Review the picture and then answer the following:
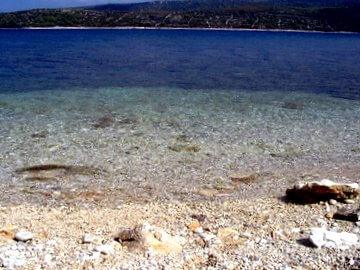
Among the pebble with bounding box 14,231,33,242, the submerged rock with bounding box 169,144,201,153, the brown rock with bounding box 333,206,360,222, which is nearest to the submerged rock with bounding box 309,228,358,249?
the brown rock with bounding box 333,206,360,222

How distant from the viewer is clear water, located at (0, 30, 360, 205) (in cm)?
1245

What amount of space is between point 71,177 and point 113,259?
5975 millimetres

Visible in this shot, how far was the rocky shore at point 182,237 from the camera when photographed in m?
7.18

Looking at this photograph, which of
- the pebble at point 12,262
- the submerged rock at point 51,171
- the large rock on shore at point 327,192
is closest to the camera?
the pebble at point 12,262

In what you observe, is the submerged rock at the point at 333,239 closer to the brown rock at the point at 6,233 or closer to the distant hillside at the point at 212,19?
the brown rock at the point at 6,233

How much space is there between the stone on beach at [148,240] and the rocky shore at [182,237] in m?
0.02

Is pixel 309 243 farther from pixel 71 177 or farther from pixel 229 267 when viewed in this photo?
pixel 71 177

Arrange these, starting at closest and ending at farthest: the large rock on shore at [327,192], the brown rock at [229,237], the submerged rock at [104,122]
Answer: the brown rock at [229,237] → the large rock on shore at [327,192] → the submerged rock at [104,122]

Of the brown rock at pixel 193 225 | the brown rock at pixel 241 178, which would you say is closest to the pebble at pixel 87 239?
the brown rock at pixel 193 225

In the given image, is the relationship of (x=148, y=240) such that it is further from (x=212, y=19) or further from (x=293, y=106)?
(x=212, y=19)

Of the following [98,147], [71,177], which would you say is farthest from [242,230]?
[98,147]

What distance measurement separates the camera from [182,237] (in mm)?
8312

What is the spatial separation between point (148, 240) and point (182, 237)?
2.85ft

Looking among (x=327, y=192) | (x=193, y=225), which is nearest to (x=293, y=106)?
(x=327, y=192)
